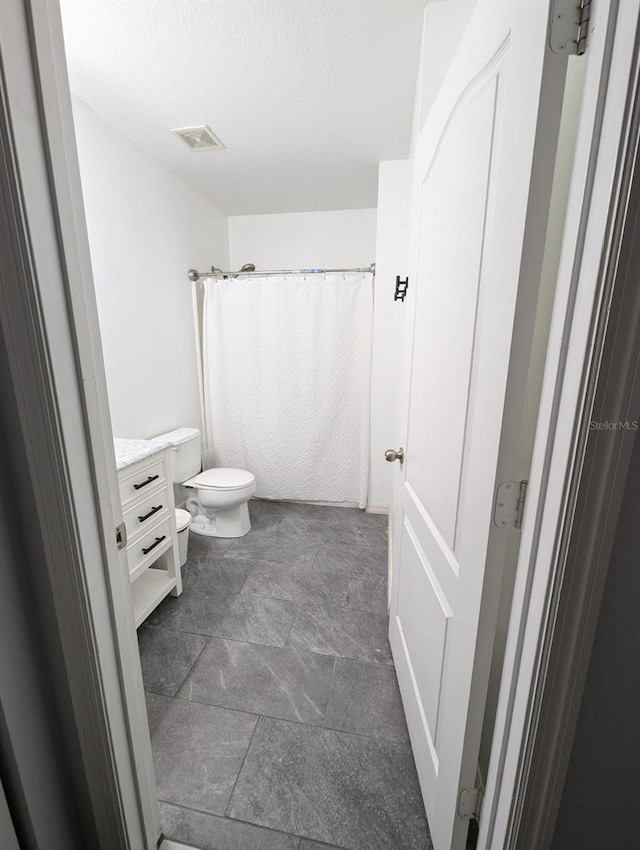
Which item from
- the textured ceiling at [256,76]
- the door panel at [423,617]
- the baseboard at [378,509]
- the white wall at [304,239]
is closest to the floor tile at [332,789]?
the door panel at [423,617]

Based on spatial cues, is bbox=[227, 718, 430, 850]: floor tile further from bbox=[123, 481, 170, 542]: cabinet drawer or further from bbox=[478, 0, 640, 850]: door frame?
bbox=[123, 481, 170, 542]: cabinet drawer

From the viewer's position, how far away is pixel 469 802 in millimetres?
759

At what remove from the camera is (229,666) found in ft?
4.66

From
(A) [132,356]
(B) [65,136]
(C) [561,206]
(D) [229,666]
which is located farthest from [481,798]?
(A) [132,356]

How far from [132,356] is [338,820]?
7.31 feet

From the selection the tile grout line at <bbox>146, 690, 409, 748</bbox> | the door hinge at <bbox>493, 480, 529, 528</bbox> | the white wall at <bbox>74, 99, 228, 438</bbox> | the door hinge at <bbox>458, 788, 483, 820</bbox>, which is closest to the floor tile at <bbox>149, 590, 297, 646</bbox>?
the tile grout line at <bbox>146, 690, 409, 748</bbox>

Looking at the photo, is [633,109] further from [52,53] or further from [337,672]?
[337,672]

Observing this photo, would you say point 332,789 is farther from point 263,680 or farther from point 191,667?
point 191,667

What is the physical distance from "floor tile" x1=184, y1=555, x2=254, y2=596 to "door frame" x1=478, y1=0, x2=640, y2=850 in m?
1.54

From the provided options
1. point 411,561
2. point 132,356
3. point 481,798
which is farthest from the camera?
point 132,356

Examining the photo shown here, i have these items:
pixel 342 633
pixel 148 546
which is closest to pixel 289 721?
pixel 342 633

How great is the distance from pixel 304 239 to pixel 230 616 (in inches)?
116

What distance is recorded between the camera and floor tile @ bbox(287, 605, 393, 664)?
1.49 meters

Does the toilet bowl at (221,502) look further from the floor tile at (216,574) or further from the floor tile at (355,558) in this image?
the floor tile at (355,558)
